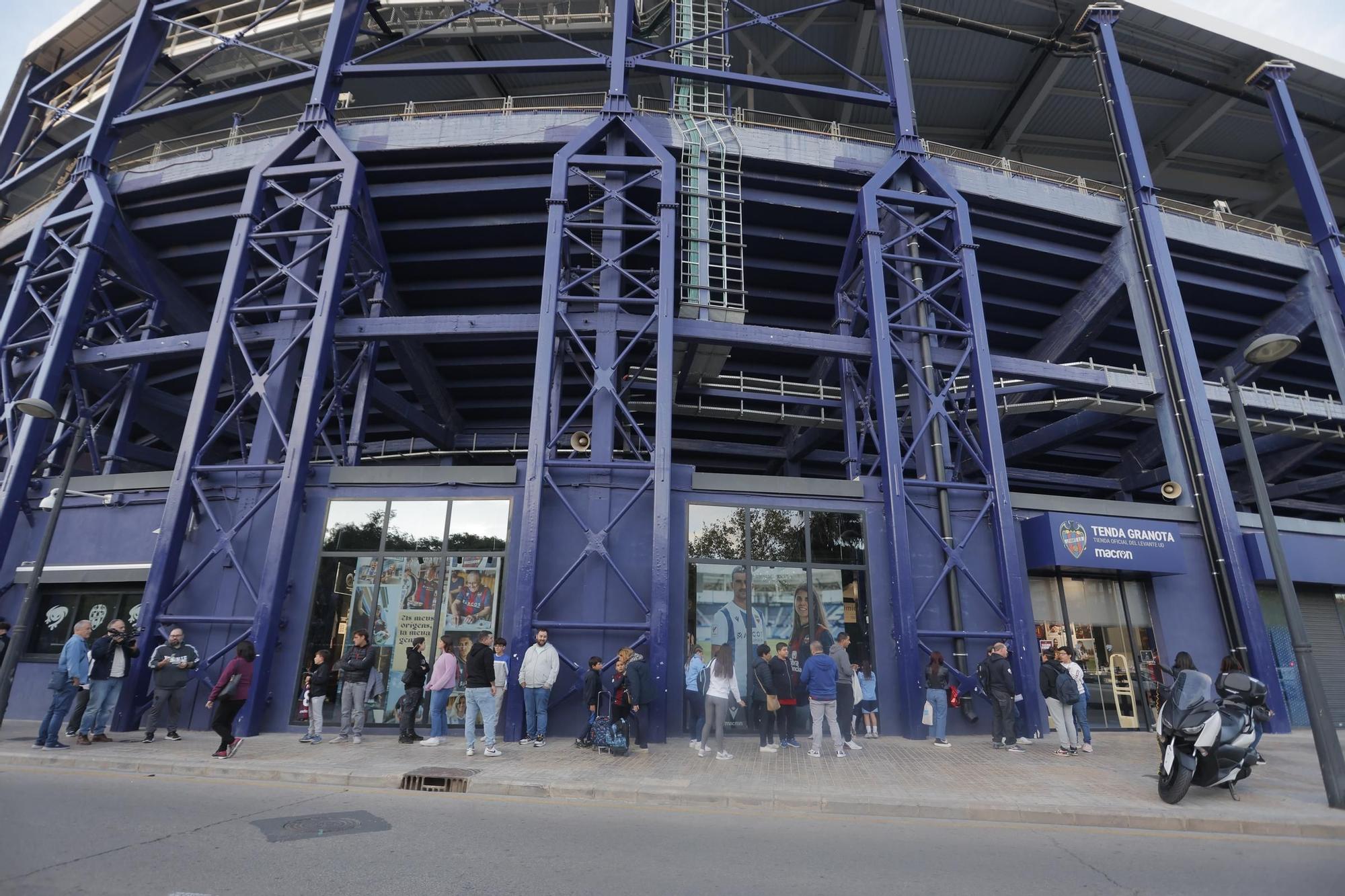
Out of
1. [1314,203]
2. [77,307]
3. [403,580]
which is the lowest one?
[403,580]

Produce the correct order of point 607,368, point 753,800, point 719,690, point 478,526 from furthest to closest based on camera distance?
point 607,368 → point 478,526 → point 719,690 → point 753,800

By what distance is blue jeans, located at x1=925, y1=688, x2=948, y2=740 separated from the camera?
1185 cm

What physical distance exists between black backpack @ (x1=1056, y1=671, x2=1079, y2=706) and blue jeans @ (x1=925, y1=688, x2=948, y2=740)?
185 cm

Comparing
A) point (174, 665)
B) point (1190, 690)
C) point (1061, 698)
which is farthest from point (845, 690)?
point (174, 665)

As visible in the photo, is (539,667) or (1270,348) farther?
(539,667)

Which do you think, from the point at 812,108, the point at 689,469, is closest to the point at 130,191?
the point at 689,469

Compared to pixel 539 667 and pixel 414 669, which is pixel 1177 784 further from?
pixel 414 669

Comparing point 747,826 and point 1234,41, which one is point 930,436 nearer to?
point 747,826

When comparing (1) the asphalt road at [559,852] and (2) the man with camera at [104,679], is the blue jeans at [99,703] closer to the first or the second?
(2) the man with camera at [104,679]

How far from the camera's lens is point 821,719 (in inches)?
407

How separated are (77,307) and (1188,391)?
2867 cm

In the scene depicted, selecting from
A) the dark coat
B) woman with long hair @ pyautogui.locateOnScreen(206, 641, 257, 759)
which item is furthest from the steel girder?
the dark coat

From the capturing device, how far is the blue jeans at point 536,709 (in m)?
11.0

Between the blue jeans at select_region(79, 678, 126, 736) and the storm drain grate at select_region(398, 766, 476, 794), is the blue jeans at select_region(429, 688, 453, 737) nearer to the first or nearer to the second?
the storm drain grate at select_region(398, 766, 476, 794)
